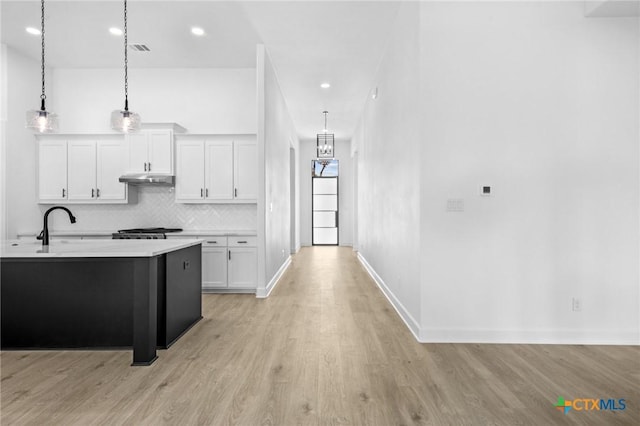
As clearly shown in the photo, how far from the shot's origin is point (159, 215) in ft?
18.3

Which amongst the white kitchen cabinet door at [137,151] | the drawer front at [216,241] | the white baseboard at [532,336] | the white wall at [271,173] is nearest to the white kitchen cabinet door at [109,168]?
the white kitchen cabinet door at [137,151]

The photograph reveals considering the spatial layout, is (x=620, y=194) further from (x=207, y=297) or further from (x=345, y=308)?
(x=207, y=297)

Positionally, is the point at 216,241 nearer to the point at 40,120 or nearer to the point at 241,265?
the point at 241,265

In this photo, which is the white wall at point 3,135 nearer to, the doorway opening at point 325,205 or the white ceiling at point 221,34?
the white ceiling at point 221,34

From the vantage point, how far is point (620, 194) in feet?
10.3

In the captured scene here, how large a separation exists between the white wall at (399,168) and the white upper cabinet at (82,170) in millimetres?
3903

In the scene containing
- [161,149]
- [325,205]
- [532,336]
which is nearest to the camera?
[532,336]

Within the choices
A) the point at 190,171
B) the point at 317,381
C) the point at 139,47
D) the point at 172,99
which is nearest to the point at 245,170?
the point at 190,171

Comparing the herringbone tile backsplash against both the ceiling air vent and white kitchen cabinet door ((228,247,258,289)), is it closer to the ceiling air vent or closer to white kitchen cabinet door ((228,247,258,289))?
white kitchen cabinet door ((228,247,258,289))

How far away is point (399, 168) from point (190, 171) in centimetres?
314

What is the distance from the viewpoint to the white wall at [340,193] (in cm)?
1151

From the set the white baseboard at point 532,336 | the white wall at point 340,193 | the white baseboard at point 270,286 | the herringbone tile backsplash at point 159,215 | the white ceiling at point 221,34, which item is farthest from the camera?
the white wall at point 340,193

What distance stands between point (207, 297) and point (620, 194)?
484 centimetres

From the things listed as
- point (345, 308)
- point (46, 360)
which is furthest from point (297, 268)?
point (46, 360)
